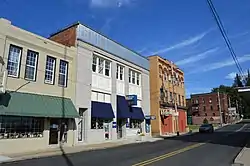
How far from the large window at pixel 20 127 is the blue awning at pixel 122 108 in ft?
34.7

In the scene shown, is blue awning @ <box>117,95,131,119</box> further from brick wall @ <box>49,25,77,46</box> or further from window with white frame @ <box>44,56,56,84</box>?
window with white frame @ <box>44,56,56,84</box>

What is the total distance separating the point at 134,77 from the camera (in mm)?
33938

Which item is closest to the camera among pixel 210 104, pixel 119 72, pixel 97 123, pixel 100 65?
pixel 97 123

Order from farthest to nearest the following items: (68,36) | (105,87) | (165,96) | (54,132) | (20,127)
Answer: (165,96) < (105,87) < (68,36) < (54,132) < (20,127)

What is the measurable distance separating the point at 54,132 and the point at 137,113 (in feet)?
43.9

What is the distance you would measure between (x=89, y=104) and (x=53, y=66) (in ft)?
17.0

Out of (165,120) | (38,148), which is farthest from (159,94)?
(38,148)

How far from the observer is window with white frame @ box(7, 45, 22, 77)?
59.6 ft

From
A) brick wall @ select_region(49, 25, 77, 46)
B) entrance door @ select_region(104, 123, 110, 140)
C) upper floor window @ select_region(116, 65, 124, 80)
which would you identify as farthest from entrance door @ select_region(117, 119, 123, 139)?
brick wall @ select_region(49, 25, 77, 46)

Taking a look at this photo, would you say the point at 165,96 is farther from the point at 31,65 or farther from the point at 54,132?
the point at 31,65

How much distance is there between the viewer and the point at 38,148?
18.8 m

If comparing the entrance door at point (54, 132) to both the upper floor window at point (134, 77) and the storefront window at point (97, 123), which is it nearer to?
the storefront window at point (97, 123)


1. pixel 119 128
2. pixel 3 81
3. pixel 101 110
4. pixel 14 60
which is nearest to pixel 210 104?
pixel 119 128

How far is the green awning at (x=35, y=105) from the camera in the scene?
16.8 m
